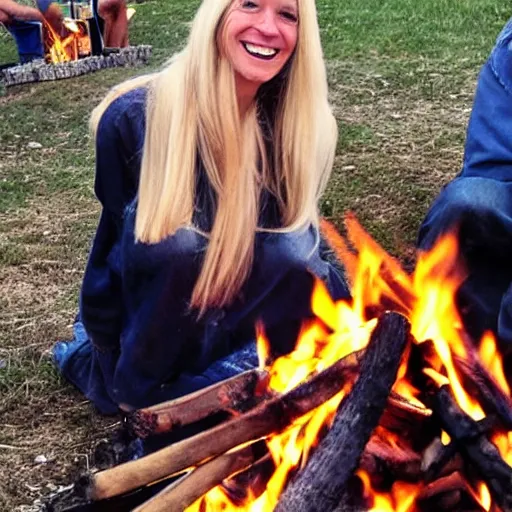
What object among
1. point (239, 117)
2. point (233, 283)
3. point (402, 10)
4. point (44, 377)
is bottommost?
point (402, 10)

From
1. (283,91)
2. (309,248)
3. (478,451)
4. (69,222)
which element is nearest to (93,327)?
(309,248)

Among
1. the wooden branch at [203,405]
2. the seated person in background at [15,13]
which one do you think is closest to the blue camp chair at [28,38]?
the seated person in background at [15,13]

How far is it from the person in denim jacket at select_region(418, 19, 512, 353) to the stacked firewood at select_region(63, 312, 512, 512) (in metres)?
0.80

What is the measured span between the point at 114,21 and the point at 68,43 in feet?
1.55

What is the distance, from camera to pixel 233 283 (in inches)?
117

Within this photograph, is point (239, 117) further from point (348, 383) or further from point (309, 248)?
point (348, 383)

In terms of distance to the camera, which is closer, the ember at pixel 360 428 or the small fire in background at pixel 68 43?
the ember at pixel 360 428

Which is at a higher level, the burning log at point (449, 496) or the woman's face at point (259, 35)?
the woman's face at point (259, 35)

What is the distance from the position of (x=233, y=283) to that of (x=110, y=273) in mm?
438

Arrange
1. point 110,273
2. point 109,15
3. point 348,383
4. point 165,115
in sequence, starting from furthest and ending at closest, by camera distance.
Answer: point 109,15
point 110,273
point 165,115
point 348,383

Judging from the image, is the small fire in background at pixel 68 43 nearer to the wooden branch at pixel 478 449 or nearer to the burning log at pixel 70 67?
the burning log at pixel 70 67

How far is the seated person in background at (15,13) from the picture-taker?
8.25 metres

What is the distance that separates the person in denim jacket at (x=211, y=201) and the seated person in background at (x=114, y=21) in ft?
17.9

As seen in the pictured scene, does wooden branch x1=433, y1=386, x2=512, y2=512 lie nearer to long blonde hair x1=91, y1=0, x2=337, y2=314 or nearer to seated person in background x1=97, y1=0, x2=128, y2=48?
long blonde hair x1=91, y1=0, x2=337, y2=314
